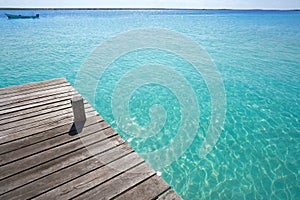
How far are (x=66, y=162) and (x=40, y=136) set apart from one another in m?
1.09

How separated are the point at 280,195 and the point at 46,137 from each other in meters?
5.49

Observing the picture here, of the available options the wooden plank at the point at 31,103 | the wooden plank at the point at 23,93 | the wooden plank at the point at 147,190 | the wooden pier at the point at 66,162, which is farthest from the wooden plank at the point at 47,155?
the wooden plank at the point at 23,93

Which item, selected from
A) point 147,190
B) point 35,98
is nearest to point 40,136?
point 35,98

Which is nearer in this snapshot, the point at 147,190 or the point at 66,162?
the point at 147,190

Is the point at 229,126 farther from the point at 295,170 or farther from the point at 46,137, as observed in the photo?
the point at 46,137

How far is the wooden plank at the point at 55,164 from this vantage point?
292 cm

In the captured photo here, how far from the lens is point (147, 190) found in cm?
290

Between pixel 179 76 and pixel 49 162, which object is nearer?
pixel 49 162

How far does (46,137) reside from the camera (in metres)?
3.91

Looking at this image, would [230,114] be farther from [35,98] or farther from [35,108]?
[35,98]

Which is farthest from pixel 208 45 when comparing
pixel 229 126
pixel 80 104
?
pixel 80 104

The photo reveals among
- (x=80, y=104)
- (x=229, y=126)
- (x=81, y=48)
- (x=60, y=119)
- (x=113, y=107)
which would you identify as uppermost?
(x=80, y=104)

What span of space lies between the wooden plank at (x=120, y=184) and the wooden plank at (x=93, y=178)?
78 millimetres

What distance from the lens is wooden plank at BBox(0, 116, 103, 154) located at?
3.64 meters
